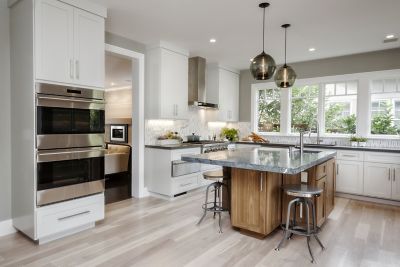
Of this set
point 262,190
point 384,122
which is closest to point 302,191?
point 262,190

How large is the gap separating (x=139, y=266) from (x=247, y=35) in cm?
364

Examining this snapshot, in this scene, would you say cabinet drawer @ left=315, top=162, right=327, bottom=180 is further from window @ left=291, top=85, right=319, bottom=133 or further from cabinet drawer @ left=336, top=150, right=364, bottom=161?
window @ left=291, top=85, right=319, bottom=133

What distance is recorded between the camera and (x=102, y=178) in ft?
10.9

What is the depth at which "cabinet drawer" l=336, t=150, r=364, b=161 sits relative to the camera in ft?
15.5

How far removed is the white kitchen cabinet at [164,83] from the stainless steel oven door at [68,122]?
1.54 meters

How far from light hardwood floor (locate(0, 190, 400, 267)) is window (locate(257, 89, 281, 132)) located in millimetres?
3136

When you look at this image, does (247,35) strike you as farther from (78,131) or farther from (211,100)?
(78,131)

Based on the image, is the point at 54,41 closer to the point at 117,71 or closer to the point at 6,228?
the point at 6,228

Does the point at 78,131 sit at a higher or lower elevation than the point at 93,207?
higher

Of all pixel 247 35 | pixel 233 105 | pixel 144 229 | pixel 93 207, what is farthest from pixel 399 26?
pixel 93 207

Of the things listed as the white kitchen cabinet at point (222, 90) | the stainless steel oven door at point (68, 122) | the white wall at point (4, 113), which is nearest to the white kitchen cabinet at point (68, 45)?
the stainless steel oven door at point (68, 122)

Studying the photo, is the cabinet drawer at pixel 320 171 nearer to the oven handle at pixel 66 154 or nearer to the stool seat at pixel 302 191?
the stool seat at pixel 302 191

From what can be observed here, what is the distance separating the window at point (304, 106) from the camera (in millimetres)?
5906

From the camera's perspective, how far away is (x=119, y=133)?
27.0 ft
